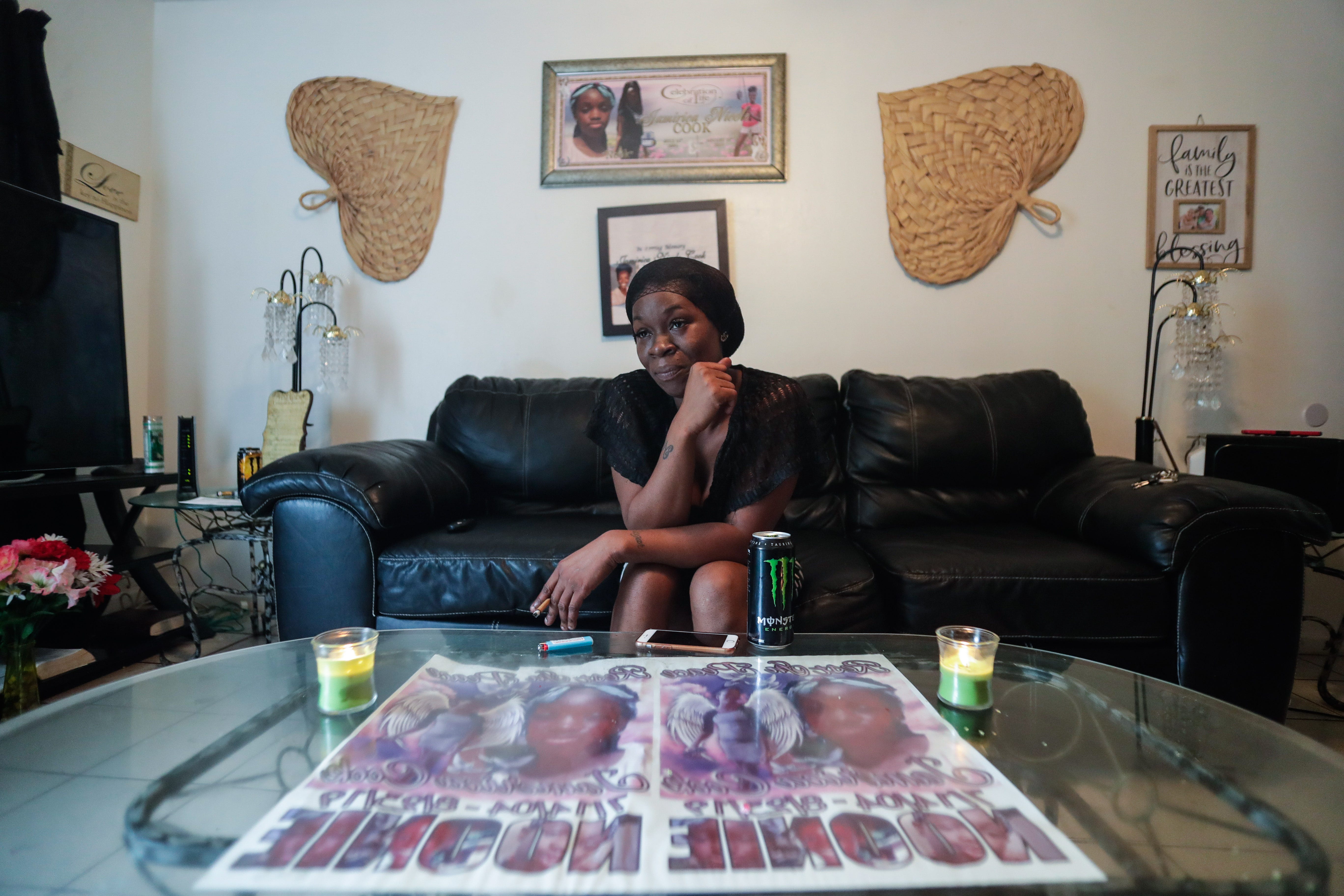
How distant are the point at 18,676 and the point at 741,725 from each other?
167 centimetres

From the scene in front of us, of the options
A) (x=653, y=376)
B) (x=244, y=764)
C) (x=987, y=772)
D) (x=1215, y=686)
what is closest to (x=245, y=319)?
(x=653, y=376)

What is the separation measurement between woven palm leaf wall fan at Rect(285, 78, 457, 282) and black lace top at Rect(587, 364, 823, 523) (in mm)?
1509

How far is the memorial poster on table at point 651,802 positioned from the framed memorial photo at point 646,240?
188cm

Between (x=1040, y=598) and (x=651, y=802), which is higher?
(x=651, y=802)

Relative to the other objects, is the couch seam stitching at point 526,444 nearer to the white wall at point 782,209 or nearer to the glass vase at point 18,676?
the white wall at point 782,209

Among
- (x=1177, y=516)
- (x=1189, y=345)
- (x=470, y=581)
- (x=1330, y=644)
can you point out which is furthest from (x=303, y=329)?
(x=1330, y=644)

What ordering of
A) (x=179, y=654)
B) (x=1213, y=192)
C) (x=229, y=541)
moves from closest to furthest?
1. (x=179, y=654)
2. (x=1213, y=192)
3. (x=229, y=541)

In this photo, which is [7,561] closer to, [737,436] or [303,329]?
[303,329]

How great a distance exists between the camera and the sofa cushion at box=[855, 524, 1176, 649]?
139 centimetres

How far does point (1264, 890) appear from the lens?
0.45 m

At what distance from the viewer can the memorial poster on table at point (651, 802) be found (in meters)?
0.44

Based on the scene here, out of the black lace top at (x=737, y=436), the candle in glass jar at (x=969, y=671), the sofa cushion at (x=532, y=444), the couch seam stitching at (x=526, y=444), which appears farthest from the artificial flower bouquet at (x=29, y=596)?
the candle in glass jar at (x=969, y=671)

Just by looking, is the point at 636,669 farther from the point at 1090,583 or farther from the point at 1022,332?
the point at 1022,332

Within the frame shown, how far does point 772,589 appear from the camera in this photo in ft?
2.90
